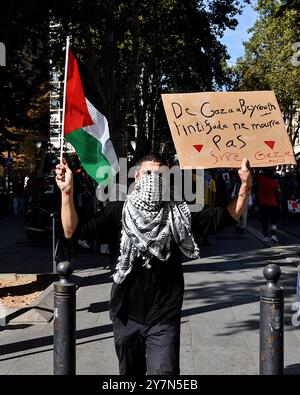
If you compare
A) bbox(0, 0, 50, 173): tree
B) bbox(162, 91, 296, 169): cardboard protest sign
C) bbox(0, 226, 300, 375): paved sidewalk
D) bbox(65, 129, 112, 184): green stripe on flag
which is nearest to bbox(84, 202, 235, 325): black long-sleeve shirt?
bbox(162, 91, 296, 169): cardboard protest sign

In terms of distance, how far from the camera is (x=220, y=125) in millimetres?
4086

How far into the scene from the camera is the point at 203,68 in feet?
104

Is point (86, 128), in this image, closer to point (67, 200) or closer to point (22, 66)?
point (67, 200)

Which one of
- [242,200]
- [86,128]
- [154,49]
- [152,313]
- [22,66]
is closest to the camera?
[152,313]

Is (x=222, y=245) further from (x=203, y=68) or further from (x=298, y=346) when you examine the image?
(x=203, y=68)

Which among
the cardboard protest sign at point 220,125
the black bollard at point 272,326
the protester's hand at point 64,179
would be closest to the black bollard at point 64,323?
the protester's hand at point 64,179

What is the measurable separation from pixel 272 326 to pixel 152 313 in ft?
2.93

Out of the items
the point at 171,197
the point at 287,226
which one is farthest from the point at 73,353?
the point at 287,226

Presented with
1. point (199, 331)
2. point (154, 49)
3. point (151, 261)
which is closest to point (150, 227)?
point (151, 261)

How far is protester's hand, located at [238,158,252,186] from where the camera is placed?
146 inches

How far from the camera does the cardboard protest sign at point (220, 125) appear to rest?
13.2ft

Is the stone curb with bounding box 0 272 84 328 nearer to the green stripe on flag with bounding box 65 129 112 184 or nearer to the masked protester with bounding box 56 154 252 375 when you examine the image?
the green stripe on flag with bounding box 65 129 112 184

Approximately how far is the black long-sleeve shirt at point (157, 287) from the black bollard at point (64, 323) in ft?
1.37

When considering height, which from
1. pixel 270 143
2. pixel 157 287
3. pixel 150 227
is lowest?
pixel 157 287
